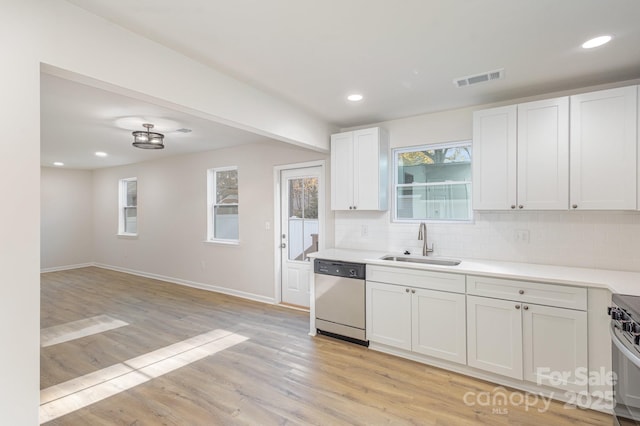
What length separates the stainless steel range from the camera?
150cm

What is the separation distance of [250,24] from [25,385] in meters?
2.24

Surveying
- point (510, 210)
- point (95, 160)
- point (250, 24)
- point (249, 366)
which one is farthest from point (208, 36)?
point (95, 160)

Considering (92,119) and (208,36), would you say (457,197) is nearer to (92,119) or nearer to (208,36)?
(208,36)

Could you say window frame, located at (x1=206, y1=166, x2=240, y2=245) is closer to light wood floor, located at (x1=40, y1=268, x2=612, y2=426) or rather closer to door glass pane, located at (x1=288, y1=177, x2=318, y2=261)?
door glass pane, located at (x1=288, y1=177, x2=318, y2=261)

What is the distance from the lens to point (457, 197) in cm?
345

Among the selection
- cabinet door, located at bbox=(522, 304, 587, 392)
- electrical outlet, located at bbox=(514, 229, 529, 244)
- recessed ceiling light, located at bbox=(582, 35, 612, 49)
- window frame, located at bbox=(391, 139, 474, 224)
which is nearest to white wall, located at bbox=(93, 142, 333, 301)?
window frame, located at bbox=(391, 139, 474, 224)

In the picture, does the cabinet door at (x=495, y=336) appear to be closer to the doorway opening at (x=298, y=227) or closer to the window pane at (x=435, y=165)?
the window pane at (x=435, y=165)

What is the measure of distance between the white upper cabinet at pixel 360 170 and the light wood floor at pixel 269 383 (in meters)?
1.63

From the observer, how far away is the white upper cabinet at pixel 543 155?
2.64m

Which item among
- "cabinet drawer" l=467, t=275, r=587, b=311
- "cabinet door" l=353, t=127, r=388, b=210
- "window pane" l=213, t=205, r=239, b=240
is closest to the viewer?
"cabinet drawer" l=467, t=275, r=587, b=311

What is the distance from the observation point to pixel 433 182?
360cm

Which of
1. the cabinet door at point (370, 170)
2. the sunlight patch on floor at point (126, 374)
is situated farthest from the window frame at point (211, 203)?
the cabinet door at point (370, 170)

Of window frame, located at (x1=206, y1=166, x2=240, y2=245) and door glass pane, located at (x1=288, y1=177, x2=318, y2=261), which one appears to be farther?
window frame, located at (x1=206, y1=166, x2=240, y2=245)

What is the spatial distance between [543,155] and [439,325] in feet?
5.81
